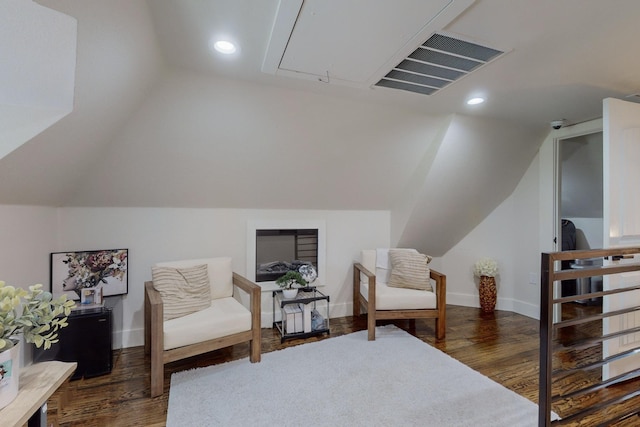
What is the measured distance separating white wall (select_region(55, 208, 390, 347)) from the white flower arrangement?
1.86 meters

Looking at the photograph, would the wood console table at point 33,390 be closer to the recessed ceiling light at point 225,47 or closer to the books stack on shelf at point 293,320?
the recessed ceiling light at point 225,47

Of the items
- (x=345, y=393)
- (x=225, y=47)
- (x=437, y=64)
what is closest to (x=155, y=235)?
(x=225, y=47)

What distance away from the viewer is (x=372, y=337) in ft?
9.57

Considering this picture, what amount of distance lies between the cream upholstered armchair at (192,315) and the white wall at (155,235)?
0.96 feet

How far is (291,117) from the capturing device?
2.51 meters

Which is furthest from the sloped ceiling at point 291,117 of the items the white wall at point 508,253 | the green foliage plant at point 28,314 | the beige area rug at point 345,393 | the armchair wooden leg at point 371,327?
the beige area rug at point 345,393

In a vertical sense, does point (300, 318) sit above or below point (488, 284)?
below

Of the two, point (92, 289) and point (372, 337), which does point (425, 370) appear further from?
point (92, 289)

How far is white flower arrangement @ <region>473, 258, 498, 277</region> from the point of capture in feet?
12.5

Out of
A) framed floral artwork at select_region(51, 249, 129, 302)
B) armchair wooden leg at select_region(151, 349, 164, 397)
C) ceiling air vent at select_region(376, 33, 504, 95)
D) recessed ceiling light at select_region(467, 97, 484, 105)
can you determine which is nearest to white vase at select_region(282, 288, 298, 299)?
armchair wooden leg at select_region(151, 349, 164, 397)

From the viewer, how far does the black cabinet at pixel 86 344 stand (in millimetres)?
2135

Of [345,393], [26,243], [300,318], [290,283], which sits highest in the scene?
[26,243]

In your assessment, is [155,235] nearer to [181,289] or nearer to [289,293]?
[181,289]

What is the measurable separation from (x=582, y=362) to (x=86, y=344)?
12.7ft
